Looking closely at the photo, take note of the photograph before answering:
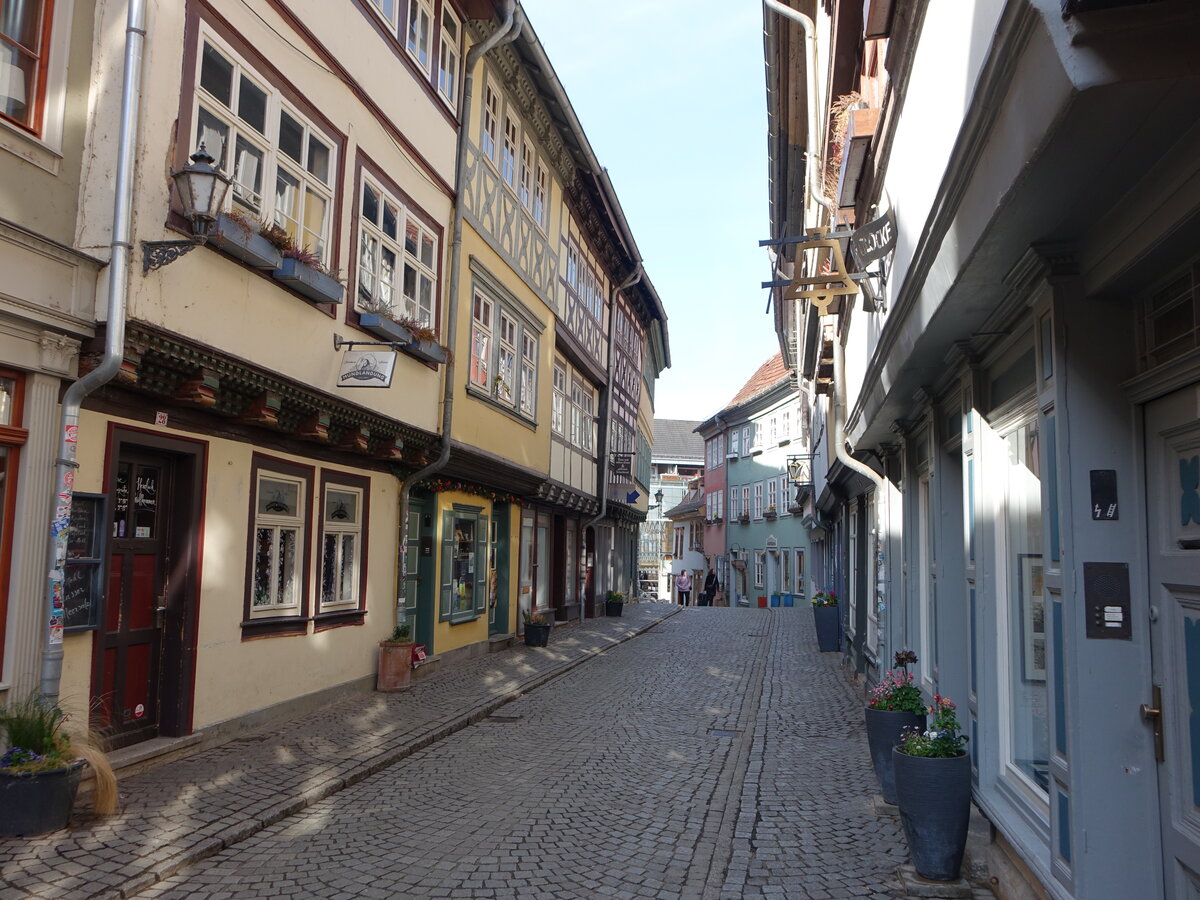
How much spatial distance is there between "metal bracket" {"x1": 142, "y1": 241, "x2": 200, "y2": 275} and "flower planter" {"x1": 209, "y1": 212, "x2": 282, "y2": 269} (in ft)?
1.26

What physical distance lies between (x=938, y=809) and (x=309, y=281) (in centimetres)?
650

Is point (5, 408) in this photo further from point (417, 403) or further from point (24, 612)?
point (417, 403)

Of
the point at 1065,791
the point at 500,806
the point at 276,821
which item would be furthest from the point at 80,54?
the point at 1065,791

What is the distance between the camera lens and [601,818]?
6570 millimetres

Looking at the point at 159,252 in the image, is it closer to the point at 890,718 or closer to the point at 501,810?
the point at 501,810

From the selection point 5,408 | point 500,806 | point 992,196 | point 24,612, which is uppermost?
point 992,196

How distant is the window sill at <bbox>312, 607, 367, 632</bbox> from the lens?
10.0 metres

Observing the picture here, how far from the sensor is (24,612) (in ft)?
19.7

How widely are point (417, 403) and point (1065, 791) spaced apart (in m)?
9.12

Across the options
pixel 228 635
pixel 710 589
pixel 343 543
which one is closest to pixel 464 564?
pixel 343 543

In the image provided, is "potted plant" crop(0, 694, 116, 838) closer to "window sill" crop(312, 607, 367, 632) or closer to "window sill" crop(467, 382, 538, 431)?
"window sill" crop(312, 607, 367, 632)

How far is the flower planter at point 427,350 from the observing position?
11336 millimetres

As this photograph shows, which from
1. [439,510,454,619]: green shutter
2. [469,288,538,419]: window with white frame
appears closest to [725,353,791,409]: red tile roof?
[469,288,538,419]: window with white frame

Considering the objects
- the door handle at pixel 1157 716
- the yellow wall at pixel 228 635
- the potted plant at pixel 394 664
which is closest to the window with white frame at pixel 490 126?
the yellow wall at pixel 228 635
